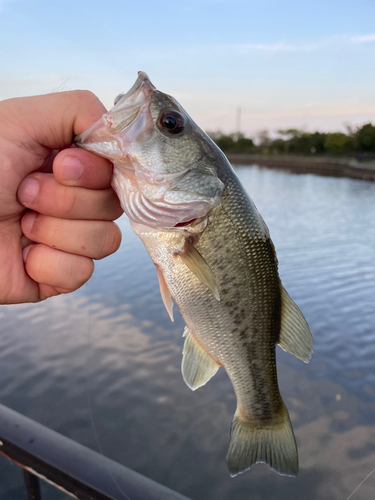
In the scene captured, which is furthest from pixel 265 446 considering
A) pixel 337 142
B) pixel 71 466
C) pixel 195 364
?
pixel 337 142

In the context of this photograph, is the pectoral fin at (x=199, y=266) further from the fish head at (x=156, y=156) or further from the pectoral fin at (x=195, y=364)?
the pectoral fin at (x=195, y=364)

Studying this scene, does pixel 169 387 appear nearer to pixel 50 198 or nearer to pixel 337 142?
pixel 50 198

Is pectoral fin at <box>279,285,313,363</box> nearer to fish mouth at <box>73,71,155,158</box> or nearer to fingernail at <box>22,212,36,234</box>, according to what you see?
fish mouth at <box>73,71,155,158</box>

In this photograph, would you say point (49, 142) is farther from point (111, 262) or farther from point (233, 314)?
point (111, 262)

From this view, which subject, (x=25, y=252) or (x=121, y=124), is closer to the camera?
(x=121, y=124)

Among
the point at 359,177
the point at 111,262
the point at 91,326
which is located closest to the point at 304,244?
the point at 111,262

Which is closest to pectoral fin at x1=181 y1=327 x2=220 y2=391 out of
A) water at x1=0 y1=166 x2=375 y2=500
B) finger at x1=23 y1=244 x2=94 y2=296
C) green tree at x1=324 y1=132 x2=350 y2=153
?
finger at x1=23 y1=244 x2=94 y2=296
